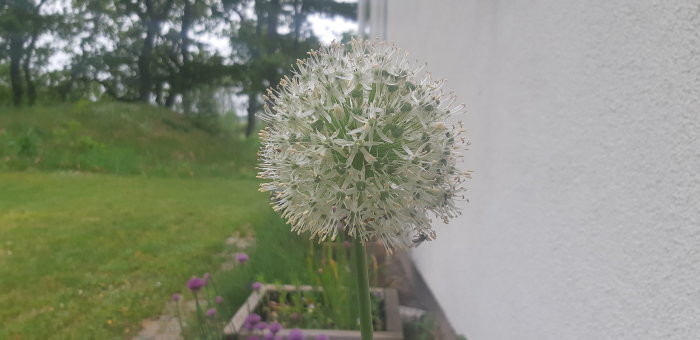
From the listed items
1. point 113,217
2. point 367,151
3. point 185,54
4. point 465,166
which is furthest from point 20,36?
point 367,151

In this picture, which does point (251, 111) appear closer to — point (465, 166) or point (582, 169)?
point (465, 166)

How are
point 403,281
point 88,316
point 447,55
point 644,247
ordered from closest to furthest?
point 644,247 < point 88,316 < point 447,55 < point 403,281

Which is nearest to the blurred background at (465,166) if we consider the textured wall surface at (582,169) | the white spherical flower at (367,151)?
the textured wall surface at (582,169)

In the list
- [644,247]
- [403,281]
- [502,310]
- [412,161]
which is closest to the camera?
[412,161]

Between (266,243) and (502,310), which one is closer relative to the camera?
(502,310)

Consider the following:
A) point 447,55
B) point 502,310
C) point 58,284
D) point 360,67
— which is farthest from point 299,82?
point 58,284

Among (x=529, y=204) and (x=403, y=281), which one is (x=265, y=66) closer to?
(x=403, y=281)

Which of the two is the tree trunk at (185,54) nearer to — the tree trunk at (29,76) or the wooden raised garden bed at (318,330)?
the tree trunk at (29,76)
